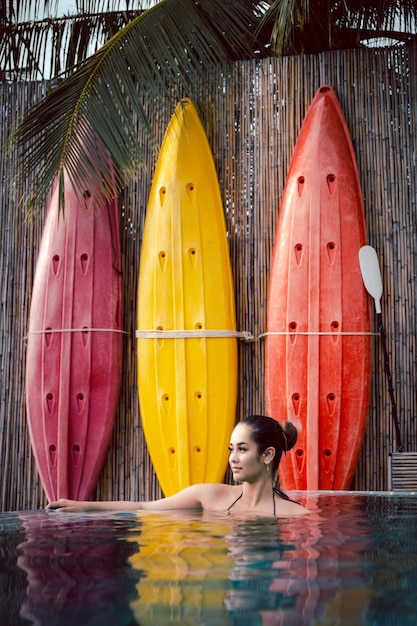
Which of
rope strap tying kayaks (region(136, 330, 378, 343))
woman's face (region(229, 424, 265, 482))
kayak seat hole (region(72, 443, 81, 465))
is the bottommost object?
kayak seat hole (region(72, 443, 81, 465))

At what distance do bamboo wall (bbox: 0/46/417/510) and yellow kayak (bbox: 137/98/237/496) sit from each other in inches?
4.3

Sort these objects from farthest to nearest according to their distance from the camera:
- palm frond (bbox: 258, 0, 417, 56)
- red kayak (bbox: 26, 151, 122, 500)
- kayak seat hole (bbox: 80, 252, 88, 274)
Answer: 1. palm frond (bbox: 258, 0, 417, 56)
2. kayak seat hole (bbox: 80, 252, 88, 274)
3. red kayak (bbox: 26, 151, 122, 500)

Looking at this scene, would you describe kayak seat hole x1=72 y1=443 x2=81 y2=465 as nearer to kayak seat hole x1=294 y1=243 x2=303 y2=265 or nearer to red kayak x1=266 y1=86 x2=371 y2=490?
red kayak x1=266 y1=86 x2=371 y2=490

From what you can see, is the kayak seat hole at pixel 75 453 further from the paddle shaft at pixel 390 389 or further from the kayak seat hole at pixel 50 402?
the paddle shaft at pixel 390 389

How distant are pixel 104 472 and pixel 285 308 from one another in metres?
1.24

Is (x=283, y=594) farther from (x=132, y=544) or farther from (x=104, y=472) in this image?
(x=104, y=472)

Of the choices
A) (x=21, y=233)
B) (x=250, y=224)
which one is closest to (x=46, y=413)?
(x=21, y=233)

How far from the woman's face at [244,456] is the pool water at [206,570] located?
0.57 feet

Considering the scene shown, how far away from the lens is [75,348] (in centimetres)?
457

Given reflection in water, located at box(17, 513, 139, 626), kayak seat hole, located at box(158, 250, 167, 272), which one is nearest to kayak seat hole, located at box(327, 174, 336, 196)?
kayak seat hole, located at box(158, 250, 167, 272)

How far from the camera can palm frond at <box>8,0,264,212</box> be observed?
4.23 m

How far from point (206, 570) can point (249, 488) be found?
1266 mm

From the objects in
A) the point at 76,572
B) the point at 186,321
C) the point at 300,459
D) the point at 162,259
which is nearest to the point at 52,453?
the point at 186,321

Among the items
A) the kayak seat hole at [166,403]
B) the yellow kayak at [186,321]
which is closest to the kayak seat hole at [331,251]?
the yellow kayak at [186,321]
